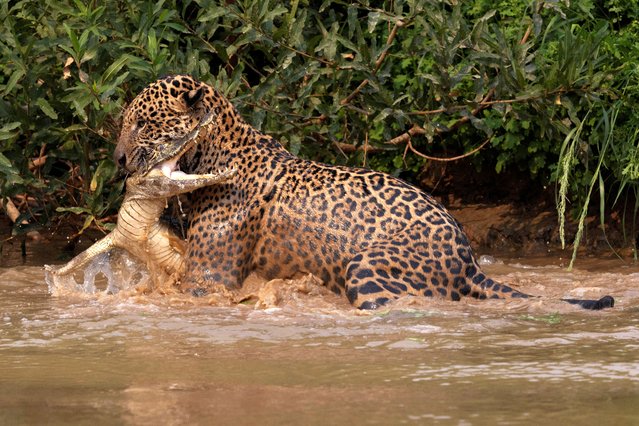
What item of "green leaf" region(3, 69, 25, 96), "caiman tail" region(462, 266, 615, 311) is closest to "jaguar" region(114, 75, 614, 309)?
"caiman tail" region(462, 266, 615, 311)

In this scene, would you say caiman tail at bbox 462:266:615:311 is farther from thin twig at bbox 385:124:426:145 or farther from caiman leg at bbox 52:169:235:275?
thin twig at bbox 385:124:426:145

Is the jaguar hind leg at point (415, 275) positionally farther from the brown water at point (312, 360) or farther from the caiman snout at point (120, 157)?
the caiman snout at point (120, 157)

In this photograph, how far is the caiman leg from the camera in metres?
8.35

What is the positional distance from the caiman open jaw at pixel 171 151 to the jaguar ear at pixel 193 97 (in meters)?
0.12

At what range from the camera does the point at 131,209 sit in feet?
28.1

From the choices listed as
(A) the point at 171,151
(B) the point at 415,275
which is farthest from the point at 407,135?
(B) the point at 415,275

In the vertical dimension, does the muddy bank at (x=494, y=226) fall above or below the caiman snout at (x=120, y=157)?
below

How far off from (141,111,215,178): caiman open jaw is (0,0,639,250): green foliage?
2.90 ft

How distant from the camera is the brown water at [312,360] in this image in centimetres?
505

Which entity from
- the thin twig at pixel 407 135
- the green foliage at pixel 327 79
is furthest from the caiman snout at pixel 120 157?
the thin twig at pixel 407 135

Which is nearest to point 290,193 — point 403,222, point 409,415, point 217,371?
point 403,222

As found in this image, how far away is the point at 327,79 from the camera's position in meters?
10.2

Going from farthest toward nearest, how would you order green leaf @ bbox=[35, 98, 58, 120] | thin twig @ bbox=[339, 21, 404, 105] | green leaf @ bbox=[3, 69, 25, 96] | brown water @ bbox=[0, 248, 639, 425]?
thin twig @ bbox=[339, 21, 404, 105] < green leaf @ bbox=[35, 98, 58, 120] < green leaf @ bbox=[3, 69, 25, 96] < brown water @ bbox=[0, 248, 639, 425]

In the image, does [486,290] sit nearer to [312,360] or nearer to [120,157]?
[312,360]
